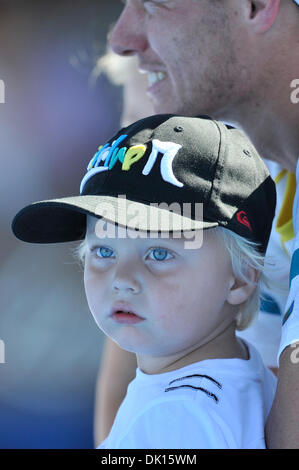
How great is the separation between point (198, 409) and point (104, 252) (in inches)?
12.5

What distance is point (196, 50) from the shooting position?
1.35 m

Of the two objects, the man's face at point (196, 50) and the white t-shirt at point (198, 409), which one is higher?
the man's face at point (196, 50)

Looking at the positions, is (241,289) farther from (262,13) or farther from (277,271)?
(262,13)

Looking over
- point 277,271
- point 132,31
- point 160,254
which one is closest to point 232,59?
A: point 132,31

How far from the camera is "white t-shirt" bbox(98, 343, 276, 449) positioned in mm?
847

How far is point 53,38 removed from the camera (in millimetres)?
3410

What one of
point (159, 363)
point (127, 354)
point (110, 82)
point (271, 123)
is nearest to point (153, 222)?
point (159, 363)

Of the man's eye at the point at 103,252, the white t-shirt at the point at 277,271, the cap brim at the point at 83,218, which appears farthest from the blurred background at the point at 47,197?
the man's eye at the point at 103,252

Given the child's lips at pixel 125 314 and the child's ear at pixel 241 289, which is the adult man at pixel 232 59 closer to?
the child's ear at pixel 241 289

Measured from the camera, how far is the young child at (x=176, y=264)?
92 cm

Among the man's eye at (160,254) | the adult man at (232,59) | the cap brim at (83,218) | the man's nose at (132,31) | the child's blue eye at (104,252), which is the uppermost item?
the man's nose at (132,31)

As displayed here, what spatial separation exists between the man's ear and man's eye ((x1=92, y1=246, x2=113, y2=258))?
2.11 feet

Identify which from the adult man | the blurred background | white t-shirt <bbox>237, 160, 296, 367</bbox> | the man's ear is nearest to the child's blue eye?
white t-shirt <bbox>237, 160, 296, 367</bbox>
